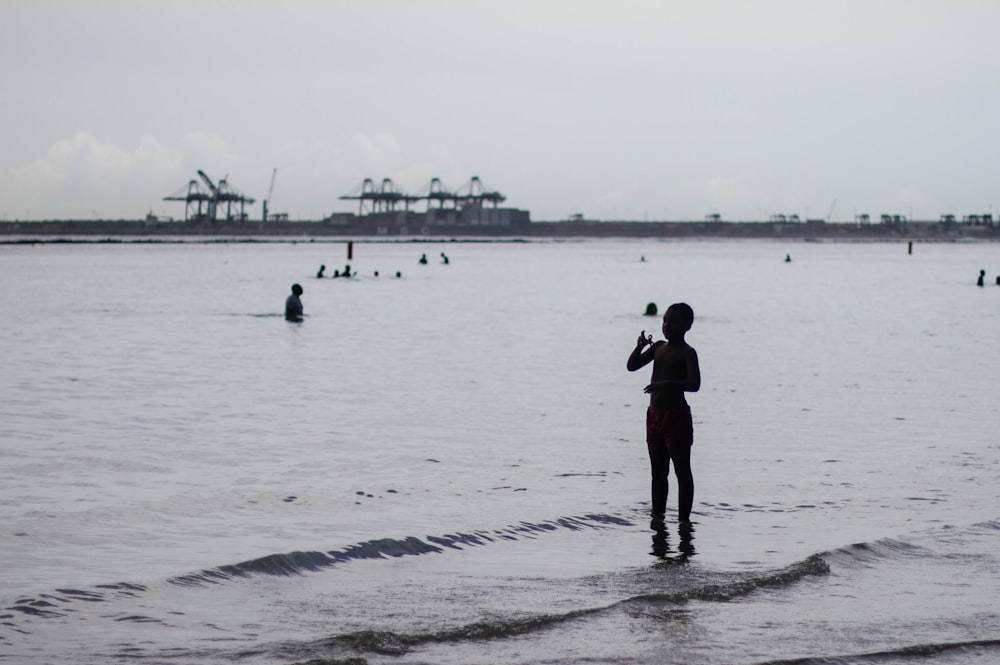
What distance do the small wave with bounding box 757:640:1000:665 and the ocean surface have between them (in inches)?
0.8

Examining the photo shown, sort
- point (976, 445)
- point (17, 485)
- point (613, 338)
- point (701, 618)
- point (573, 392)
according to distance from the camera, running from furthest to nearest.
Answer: point (613, 338), point (573, 392), point (976, 445), point (17, 485), point (701, 618)

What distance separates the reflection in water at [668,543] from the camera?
8.98 m

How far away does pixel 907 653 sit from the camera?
6621mm

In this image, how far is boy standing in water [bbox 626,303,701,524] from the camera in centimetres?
898

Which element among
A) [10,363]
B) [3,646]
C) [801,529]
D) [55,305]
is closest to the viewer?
[3,646]

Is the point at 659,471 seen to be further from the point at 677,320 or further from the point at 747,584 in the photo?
the point at 747,584

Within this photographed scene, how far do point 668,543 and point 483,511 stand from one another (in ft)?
6.83

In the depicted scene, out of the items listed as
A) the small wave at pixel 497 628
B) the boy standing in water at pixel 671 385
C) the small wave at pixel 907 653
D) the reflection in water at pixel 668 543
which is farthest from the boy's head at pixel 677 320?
the small wave at pixel 907 653

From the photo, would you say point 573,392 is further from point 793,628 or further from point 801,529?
point 793,628

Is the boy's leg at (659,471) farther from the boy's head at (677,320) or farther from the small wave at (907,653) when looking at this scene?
the small wave at (907,653)

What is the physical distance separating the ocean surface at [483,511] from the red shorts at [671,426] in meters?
0.82

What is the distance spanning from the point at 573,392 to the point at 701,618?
42.4 ft

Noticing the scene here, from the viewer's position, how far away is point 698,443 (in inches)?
577

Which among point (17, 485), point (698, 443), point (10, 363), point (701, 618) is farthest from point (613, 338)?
point (701, 618)
